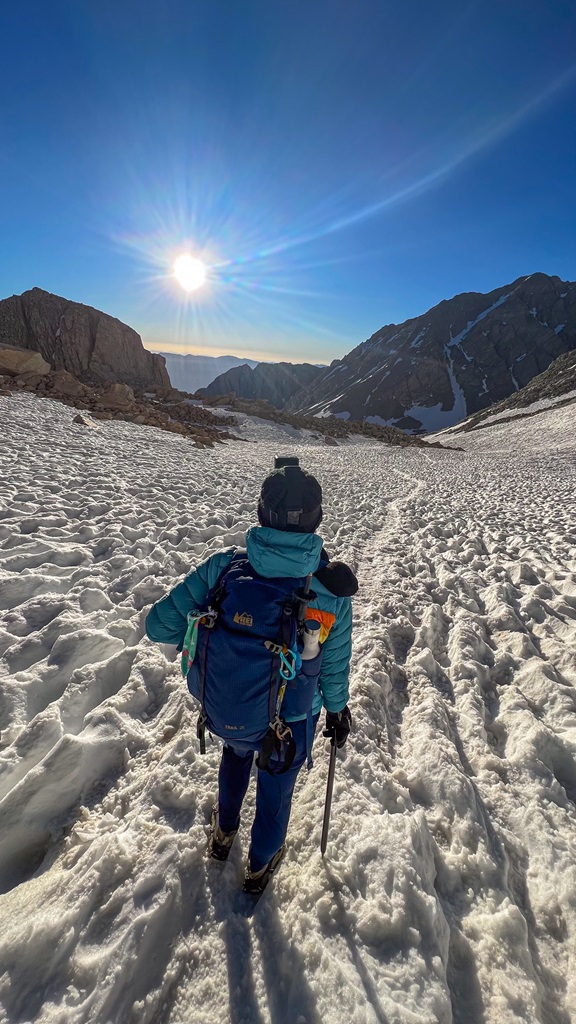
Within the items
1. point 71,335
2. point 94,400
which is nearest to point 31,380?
point 94,400

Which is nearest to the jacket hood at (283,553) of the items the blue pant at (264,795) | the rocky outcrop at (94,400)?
the blue pant at (264,795)

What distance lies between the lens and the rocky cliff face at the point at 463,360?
134 meters

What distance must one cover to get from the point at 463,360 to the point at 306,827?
169078 millimetres

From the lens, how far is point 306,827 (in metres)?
2.55

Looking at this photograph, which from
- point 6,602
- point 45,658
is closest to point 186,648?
point 45,658

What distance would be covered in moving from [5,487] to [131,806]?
6918 mm

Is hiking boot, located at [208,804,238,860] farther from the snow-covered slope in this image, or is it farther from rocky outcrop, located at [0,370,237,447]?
rocky outcrop, located at [0,370,237,447]

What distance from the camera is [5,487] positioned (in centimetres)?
744

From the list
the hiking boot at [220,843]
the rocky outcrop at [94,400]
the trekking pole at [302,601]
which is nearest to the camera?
the trekking pole at [302,601]

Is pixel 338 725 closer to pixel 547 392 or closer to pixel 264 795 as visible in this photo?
pixel 264 795

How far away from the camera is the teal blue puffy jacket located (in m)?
1.79

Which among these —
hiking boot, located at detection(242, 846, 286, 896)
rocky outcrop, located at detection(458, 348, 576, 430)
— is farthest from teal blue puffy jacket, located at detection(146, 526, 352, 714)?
rocky outcrop, located at detection(458, 348, 576, 430)

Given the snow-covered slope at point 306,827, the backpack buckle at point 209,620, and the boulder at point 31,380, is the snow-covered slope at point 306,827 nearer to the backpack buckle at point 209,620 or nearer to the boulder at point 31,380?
→ the backpack buckle at point 209,620

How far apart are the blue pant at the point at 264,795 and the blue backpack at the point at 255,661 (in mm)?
133
